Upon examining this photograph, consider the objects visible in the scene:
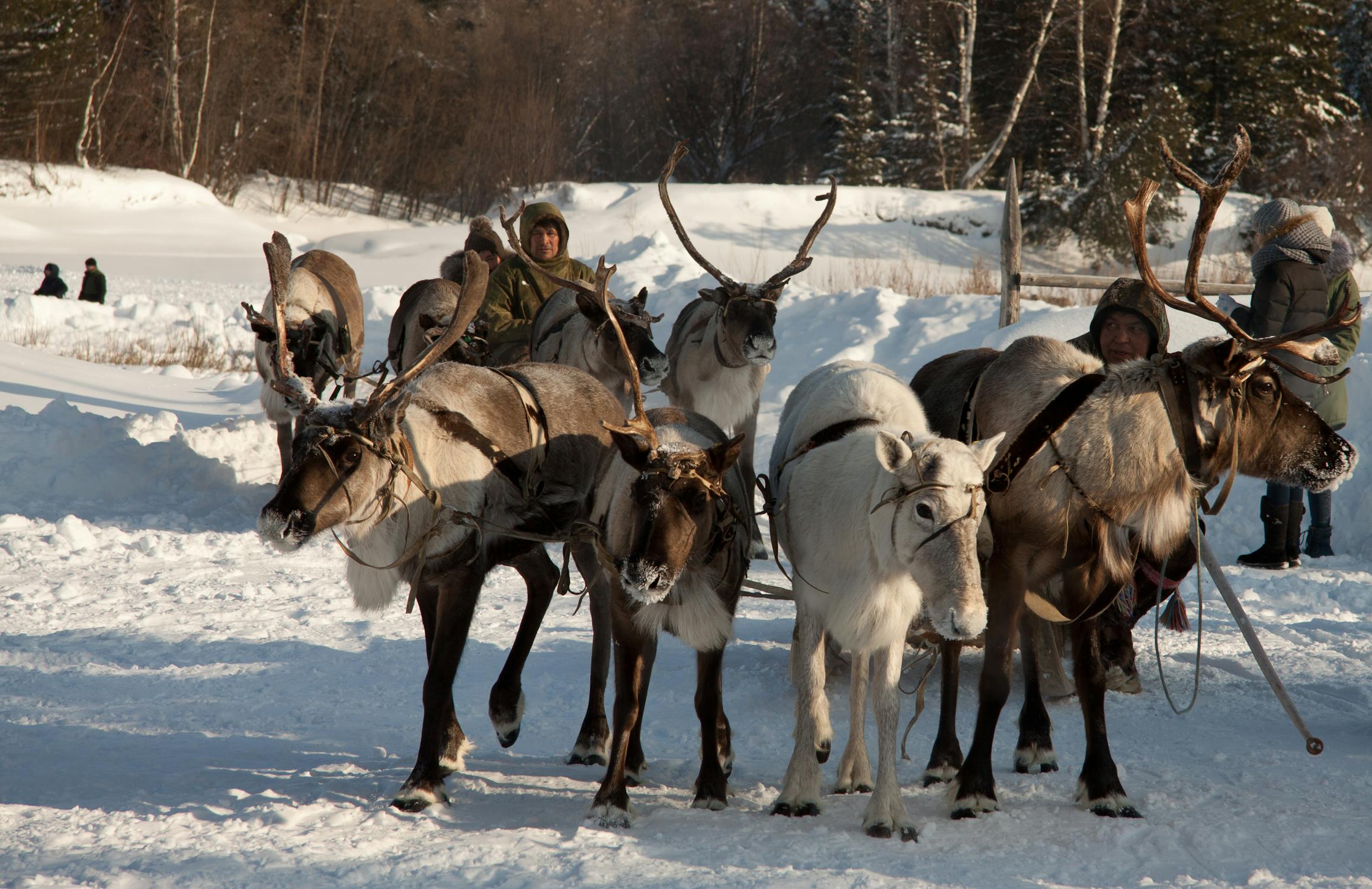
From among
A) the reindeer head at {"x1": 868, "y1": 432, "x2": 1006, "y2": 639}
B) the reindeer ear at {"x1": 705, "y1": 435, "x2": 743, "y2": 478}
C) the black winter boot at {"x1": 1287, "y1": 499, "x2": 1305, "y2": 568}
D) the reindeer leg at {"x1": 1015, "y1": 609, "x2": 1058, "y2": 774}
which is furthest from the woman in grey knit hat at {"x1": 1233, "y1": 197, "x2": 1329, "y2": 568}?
the reindeer ear at {"x1": 705, "y1": 435, "x2": 743, "y2": 478}

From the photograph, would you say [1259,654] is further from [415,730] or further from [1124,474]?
[415,730]

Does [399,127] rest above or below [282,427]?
above

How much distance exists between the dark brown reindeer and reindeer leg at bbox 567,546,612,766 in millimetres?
343

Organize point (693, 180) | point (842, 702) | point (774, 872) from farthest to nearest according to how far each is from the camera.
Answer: point (693, 180) < point (842, 702) < point (774, 872)

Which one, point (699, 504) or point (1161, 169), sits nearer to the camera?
point (699, 504)

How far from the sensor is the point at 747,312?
7965 mm

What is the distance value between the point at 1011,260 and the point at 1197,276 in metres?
8.74

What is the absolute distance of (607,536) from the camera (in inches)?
172

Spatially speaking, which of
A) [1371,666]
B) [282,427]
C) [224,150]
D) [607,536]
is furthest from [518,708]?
[224,150]

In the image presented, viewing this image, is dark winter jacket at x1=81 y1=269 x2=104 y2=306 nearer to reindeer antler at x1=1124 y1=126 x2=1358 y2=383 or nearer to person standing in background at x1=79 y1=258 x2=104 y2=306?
person standing in background at x1=79 y1=258 x2=104 y2=306

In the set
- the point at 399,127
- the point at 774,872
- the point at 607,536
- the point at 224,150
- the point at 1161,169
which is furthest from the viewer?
the point at 399,127

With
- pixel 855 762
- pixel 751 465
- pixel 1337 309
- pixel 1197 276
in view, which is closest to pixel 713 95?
pixel 1337 309

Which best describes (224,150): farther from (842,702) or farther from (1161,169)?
(842,702)

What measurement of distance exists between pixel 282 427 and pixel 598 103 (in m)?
39.4
